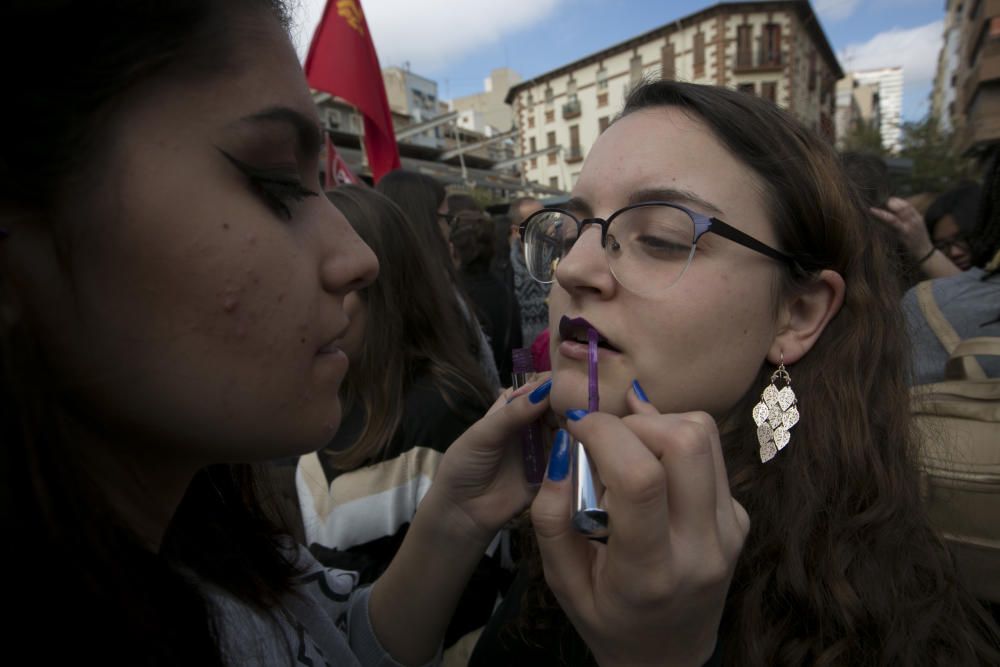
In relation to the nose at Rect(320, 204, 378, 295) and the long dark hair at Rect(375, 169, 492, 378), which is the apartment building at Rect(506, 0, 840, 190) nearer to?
the long dark hair at Rect(375, 169, 492, 378)

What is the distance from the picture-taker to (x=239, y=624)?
0.95m

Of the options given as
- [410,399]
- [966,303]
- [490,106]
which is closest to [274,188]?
[410,399]

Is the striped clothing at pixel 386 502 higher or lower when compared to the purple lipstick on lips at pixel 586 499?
lower

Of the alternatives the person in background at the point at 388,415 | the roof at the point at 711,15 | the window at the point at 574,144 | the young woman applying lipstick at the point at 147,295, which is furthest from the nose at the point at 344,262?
the window at the point at 574,144

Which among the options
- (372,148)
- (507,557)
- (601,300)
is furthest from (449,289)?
(372,148)

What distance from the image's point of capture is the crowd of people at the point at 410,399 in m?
0.59

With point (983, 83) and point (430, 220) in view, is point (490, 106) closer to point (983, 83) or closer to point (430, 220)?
point (983, 83)

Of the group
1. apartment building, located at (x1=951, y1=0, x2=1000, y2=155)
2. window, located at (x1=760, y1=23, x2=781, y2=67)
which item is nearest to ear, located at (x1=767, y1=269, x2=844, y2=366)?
apartment building, located at (x1=951, y1=0, x2=1000, y2=155)

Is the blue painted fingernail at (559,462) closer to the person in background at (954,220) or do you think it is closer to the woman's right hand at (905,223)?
the woman's right hand at (905,223)

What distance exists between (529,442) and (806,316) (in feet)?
2.43

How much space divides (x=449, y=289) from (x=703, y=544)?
1834mm

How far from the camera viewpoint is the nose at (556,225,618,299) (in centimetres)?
116

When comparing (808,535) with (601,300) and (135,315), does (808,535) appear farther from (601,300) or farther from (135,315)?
(135,315)

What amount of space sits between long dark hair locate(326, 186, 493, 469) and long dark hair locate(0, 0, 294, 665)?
124 centimetres
